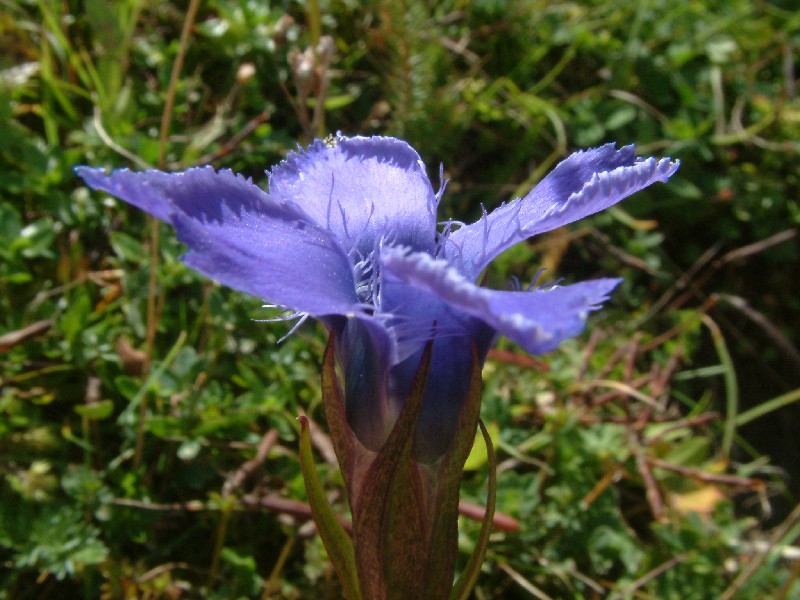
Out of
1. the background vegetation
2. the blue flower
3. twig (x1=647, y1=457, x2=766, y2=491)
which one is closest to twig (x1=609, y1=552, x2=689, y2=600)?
the background vegetation

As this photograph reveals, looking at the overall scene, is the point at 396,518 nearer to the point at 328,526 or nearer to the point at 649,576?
the point at 328,526

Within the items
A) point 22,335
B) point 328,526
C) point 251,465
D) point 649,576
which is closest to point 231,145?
point 22,335

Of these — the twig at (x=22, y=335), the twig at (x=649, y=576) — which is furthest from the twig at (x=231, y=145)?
the twig at (x=649, y=576)

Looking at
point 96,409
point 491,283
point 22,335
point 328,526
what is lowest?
point 491,283

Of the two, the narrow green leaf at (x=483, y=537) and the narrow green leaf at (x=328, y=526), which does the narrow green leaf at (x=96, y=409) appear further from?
the narrow green leaf at (x=483, y=537)

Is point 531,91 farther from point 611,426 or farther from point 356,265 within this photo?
point 356,265
